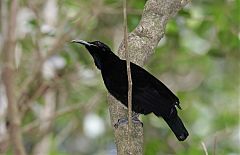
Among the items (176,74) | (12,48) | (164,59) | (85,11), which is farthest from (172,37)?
(12,48)

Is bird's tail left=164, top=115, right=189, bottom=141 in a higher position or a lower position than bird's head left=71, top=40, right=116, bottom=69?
lower

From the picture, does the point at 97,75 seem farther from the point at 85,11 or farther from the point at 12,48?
the point at 12,48

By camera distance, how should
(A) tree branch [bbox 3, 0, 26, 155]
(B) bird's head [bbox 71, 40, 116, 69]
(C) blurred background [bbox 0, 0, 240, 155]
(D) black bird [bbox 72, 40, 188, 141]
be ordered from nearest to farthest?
(A) tree branch [bbox 3, 0, 26, 155]
(D) black bird [bbox 72, 40, 188, 141]
(B) bird's head [bbox 71, 40, 116, 69]
(C) blurred background [bbox 0, 0, 240, 155]

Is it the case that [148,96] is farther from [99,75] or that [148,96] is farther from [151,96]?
[99,75]

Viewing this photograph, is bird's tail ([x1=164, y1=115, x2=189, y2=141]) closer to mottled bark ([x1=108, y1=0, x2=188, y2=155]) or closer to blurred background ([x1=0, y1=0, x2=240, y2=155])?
mottled bark ([x1=108, y1=0, x2=188, y2=155])

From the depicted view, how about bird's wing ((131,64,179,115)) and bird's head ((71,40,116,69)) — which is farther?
bird's head ((71,40,116,69))

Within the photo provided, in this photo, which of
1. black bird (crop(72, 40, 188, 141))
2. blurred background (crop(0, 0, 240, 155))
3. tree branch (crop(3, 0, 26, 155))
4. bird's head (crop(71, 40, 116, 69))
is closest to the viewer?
tree branch (crop(3, 0, 26, 155))

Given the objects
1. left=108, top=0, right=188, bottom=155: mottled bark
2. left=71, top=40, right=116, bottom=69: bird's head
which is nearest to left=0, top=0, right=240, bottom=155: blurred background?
left=71, top=40, right=116, bottom=69: bird's head
